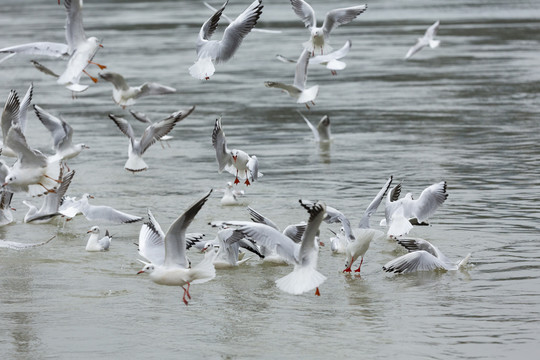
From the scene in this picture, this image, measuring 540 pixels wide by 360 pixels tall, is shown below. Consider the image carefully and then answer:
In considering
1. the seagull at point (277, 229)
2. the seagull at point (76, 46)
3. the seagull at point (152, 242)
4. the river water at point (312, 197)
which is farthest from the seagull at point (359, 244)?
the seagull at point (76, 46)

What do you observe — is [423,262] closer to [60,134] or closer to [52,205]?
[52,205]

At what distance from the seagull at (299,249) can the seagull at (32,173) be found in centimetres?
277

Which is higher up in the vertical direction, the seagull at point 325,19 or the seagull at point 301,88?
the seagull at point 325,19

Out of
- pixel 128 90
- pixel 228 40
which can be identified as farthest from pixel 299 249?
pixel 128 90

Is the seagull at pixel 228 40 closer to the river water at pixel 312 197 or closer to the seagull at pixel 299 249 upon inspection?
the river water at pixel 312 197

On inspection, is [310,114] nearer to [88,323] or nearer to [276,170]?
[276,170]

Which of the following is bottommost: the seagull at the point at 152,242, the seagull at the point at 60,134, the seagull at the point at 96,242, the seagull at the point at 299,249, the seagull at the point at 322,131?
the seagull at the point at 322,131

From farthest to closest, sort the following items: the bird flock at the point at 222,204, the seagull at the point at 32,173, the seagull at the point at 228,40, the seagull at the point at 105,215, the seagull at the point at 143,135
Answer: the seagull at the point at 143,135, the seagull at the point at 228,40, the seagull at the point at 105,215, the seagull at the point at 32,173, the bird flock at the point at 222,204

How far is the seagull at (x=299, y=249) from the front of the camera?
789 cm

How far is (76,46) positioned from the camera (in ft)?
37.7

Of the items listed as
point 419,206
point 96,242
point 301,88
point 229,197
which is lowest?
point 229,197

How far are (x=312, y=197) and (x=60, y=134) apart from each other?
320cm

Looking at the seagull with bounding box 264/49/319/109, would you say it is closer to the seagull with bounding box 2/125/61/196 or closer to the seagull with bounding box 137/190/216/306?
the seagull with bounding box 2/125/61/196

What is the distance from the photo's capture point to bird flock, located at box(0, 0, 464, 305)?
26.6 feet
